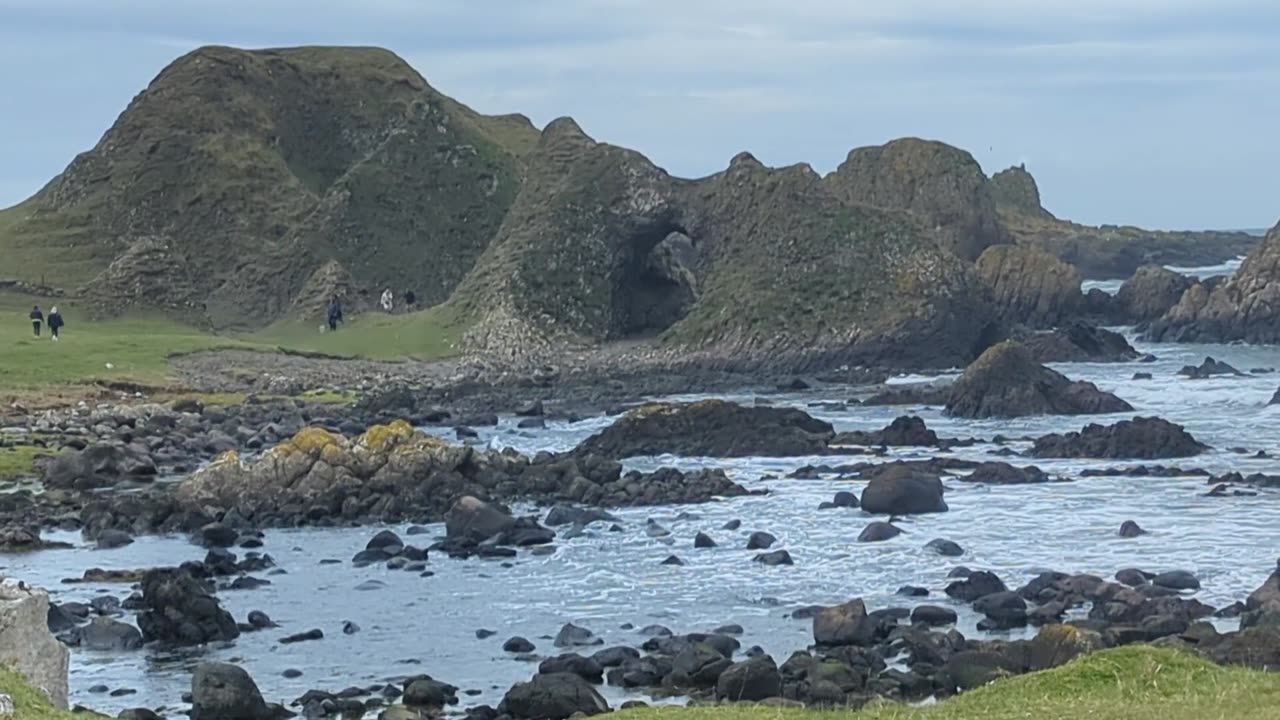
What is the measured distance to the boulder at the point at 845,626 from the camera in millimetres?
28234

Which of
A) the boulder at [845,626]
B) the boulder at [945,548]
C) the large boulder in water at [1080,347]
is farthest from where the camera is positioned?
the large boulder in water at [1080,347]

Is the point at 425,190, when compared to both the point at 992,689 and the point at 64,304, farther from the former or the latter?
the point at 992,689

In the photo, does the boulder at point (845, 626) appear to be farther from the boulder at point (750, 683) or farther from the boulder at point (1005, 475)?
the boulder at point (1005, 475)

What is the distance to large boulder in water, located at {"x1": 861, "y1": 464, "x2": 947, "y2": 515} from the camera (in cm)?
4134

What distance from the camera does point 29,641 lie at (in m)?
19.1

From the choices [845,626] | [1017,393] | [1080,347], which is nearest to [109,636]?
[845,626]

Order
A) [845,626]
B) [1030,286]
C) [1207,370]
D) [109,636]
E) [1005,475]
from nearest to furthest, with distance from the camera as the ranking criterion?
1. [845,626]
2. [109,636]
3. [1005,475]
4. [1207,370]
5. [1030,286]

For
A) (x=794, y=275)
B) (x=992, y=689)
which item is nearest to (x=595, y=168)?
(x=794, y=275)

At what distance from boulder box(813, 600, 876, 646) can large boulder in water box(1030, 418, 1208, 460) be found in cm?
2301

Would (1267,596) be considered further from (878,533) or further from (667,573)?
(667,573)

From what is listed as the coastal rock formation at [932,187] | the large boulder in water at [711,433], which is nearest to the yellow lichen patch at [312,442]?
the large boulder in water at [711,433]

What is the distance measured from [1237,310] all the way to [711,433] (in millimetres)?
49837

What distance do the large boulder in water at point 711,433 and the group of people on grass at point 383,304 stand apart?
43329 millimetres

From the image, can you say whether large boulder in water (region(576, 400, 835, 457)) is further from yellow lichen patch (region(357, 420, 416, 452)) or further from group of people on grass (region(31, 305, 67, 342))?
group of people on grass (region(31, 305, 67, 342))
